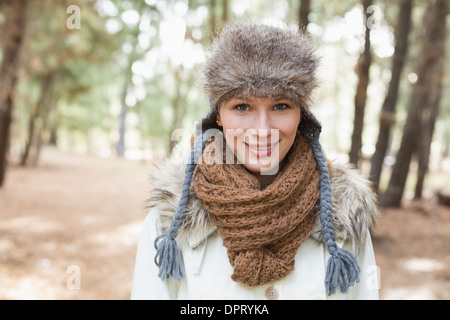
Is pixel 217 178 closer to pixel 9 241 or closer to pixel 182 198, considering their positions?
pixel 182 198

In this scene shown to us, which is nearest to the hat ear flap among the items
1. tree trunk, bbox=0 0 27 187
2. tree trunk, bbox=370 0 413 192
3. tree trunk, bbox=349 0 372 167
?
tree trunk, bbox=349 0 372 167

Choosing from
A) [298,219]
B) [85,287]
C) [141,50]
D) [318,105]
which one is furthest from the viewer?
[141,50]

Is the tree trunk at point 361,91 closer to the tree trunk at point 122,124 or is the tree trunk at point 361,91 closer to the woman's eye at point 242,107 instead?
the woman's eye at point 242,107

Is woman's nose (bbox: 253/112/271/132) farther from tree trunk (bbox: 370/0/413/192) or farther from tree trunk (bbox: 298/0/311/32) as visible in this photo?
tree trunk (bbox: 370/0/413/192)

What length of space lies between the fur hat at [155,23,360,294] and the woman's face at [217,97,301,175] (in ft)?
0.14

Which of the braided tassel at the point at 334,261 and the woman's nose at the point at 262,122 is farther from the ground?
the woman's nose at the point at 262,122

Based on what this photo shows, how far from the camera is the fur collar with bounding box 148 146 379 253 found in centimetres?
167

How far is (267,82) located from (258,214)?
1.93 feet

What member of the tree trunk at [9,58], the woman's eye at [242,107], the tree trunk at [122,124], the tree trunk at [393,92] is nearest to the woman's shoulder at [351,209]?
the woman's eye at [242,107]

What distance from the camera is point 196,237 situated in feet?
5.45

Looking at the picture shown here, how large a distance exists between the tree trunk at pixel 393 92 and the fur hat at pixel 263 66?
4759 mm

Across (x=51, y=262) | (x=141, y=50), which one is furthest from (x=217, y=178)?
(x=141, y=50)

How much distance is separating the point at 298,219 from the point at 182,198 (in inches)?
21.4

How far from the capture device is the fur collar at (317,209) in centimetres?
167
